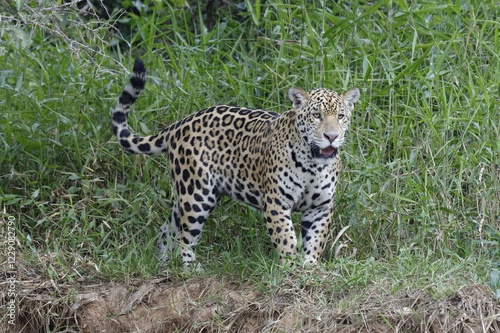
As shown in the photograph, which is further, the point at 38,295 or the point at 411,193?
the point at 411,193

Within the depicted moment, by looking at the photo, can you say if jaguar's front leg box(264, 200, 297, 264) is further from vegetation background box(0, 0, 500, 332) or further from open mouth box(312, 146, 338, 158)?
open mouth box(312, 146, 338, 158)

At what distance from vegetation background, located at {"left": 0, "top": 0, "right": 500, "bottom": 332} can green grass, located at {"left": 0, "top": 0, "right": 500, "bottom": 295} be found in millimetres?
18

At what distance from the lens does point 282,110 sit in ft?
27.7

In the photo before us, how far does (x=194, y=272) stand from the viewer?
7.04 m

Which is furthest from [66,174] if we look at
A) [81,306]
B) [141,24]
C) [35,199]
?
[141,24]

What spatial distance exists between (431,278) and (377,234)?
1001mm

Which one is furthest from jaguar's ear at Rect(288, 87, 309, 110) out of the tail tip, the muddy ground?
the muddy ground

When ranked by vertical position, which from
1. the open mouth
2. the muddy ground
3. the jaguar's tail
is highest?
the open mouth

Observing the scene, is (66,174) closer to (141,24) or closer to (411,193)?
(141,24)

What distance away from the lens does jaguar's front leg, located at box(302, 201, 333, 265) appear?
23.4 feet

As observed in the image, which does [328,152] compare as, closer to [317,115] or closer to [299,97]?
[317,115]

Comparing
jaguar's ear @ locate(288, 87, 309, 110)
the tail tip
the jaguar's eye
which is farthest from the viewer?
the tail tip

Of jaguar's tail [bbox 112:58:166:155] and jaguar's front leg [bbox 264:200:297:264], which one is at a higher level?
jaguar's tail [bbox 112:58:166:155]

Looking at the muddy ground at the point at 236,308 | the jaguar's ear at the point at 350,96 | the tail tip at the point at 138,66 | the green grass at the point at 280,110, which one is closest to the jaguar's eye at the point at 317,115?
the jaguar's ear at the point at 350,96
